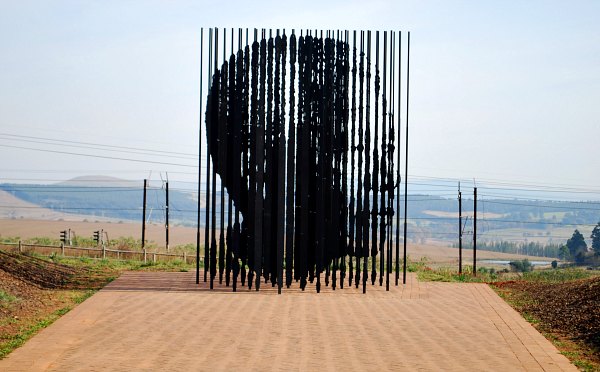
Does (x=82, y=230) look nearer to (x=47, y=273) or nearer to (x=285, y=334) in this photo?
(x=47, y=273)

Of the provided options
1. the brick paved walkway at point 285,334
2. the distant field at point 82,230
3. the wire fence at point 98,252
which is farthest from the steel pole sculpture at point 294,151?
the distant field at point 82,230

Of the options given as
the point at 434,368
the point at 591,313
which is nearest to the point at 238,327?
the point at 434,368

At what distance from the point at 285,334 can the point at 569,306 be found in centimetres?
596

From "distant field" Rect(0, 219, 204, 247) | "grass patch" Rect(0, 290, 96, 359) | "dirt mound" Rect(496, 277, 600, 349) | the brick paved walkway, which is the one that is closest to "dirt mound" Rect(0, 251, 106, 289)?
A: the brick paved walkway

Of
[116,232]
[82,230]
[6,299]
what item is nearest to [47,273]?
[6,299]

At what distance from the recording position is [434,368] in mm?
9984

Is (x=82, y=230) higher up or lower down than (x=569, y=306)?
lower down

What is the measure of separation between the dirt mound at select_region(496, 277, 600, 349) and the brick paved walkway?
594mm

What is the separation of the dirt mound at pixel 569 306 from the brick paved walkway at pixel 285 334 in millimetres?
594

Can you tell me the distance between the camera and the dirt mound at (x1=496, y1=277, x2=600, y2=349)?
43.6ft

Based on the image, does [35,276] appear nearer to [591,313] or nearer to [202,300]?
[202,300]

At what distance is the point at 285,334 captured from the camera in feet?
39.3

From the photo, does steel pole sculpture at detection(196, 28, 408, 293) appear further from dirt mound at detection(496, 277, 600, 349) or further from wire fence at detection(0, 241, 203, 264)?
wire fence at detection(0, 241, 203, 264)

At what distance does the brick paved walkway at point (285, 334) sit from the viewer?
33.4 ft
